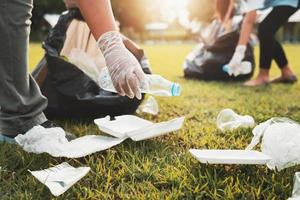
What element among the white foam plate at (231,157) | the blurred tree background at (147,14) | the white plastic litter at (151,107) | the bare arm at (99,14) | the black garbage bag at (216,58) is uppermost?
the bare arm at (99,14)

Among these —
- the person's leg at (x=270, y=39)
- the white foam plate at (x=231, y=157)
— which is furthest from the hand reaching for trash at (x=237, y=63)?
the white foam plate at (x=231, y=157)

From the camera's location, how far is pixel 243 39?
15.1ft

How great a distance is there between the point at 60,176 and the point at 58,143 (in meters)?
0.36

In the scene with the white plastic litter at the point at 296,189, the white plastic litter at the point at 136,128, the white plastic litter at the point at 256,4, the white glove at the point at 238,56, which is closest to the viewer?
the white plastic litter at the point at 296,189

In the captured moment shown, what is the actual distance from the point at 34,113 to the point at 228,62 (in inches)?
122

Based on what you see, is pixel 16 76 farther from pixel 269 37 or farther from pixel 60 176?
pixel 269 37

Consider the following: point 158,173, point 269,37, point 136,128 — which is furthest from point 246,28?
point 158,173

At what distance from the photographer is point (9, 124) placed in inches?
82.3

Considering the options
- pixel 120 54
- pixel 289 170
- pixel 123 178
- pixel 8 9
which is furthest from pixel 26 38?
pixel 289 170

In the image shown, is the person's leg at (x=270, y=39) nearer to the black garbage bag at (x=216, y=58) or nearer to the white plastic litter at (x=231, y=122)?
the black garbage bag at (x=216, y=58)

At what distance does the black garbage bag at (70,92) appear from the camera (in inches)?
100

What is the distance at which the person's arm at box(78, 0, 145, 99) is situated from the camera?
1678 millimetres

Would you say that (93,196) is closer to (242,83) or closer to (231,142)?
(231,142)

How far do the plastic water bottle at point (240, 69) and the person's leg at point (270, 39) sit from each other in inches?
6.3
